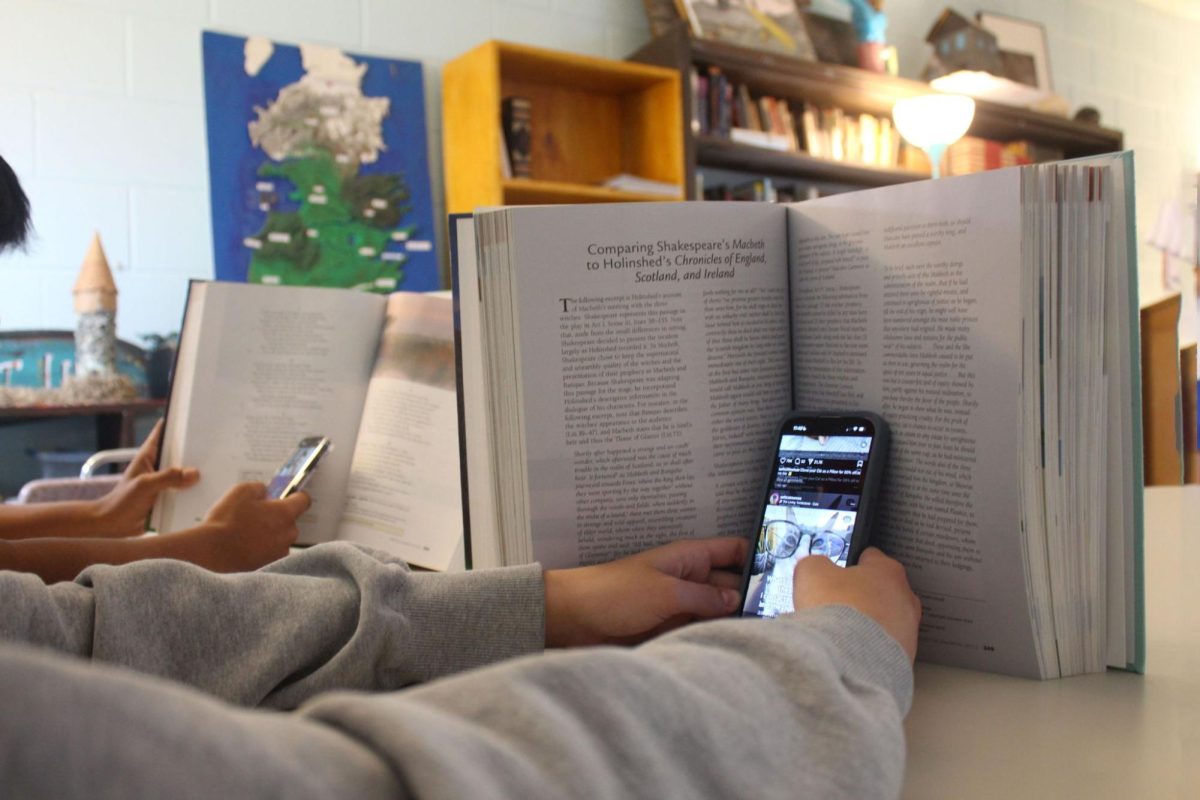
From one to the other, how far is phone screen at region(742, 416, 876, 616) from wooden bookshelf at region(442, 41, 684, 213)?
223cm

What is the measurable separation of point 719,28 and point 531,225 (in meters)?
2.87

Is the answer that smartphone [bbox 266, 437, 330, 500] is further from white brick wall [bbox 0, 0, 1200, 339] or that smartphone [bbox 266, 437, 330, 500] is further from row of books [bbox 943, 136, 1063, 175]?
row of books [bbox 943, 136, 1063, 175]

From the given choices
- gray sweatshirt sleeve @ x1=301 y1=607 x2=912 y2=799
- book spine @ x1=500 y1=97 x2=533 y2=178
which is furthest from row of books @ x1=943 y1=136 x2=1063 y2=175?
gray sweatshirt sleeve @ x1=301 y1=607 x2=912 y2=799

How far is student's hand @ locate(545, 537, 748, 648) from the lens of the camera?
63cm

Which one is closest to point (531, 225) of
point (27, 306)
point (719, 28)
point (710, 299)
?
point (710, 299)

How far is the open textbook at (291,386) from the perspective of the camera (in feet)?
3.86

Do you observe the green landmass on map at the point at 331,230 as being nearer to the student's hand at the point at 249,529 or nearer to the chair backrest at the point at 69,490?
the chair backrest at the point at 69,490

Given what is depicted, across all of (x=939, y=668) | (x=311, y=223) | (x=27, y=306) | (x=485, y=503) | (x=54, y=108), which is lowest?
(x=939, y=668)

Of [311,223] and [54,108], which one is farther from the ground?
[54,108]

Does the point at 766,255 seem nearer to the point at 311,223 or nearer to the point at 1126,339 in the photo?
the point at 1126,339

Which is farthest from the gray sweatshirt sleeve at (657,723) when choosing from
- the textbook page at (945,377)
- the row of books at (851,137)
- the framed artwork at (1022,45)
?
the framed artwork at (1022,45)

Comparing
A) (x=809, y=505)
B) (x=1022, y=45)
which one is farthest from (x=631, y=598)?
(x=1022, y=45)

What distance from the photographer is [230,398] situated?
125 centimetres

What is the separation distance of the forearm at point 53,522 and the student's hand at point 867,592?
100 cm
